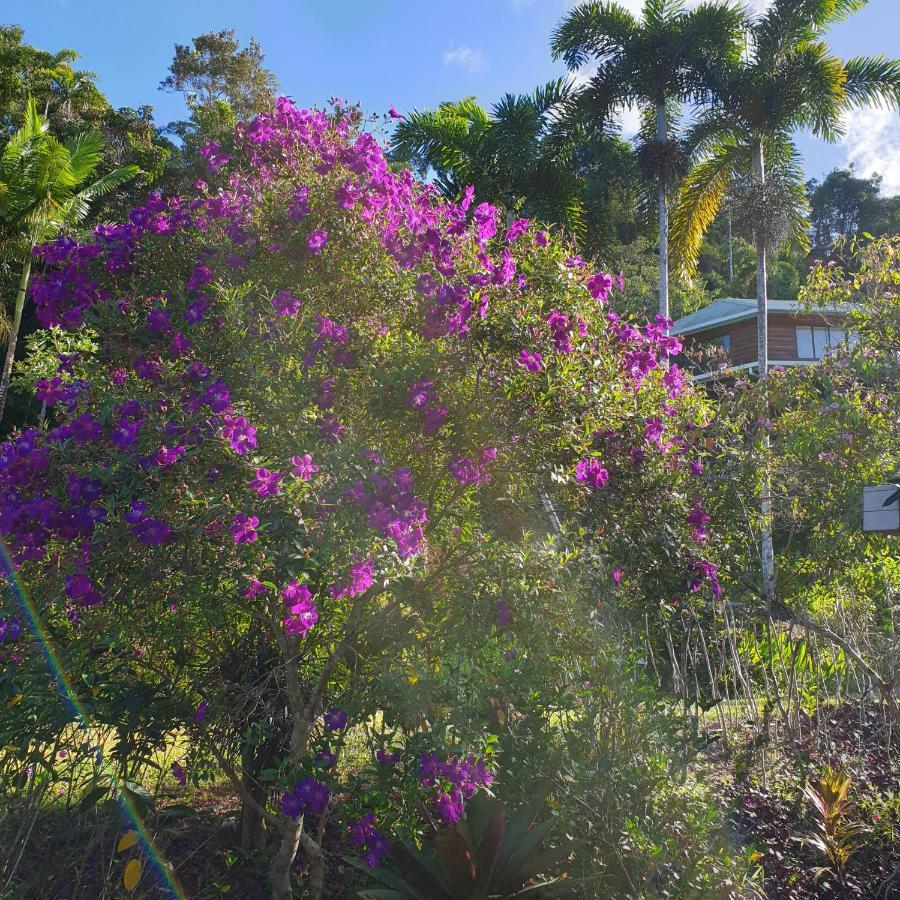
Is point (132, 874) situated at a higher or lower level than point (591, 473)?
lower

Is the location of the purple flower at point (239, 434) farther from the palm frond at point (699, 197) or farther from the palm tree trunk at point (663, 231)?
the palm frond at point (699, 197)

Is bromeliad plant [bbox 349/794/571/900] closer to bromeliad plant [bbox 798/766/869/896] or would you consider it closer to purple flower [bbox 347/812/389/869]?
purple flower [bbox 347/812/389/869]

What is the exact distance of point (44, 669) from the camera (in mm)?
3080

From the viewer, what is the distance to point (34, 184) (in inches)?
657

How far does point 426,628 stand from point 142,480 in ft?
3.84

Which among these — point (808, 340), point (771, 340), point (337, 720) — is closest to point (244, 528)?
point (337, 720)

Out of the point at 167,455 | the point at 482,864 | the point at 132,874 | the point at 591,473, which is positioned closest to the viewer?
the point at 167,455

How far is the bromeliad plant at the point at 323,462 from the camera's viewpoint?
9.80 feet

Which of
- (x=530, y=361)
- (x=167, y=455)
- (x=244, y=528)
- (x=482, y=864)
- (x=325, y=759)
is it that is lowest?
(x=482, y=864)

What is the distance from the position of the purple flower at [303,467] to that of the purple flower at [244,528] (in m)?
0.21

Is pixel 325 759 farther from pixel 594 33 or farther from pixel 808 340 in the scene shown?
pixel 808 340

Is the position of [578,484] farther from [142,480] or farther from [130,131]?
[130,131]

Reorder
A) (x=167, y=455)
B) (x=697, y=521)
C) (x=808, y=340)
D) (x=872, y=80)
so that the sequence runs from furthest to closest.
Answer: (x=808, y=340) → (x=872, y=80) → (x=697, y=521) → (x=167, y=455)

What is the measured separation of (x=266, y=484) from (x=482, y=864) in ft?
5.65
